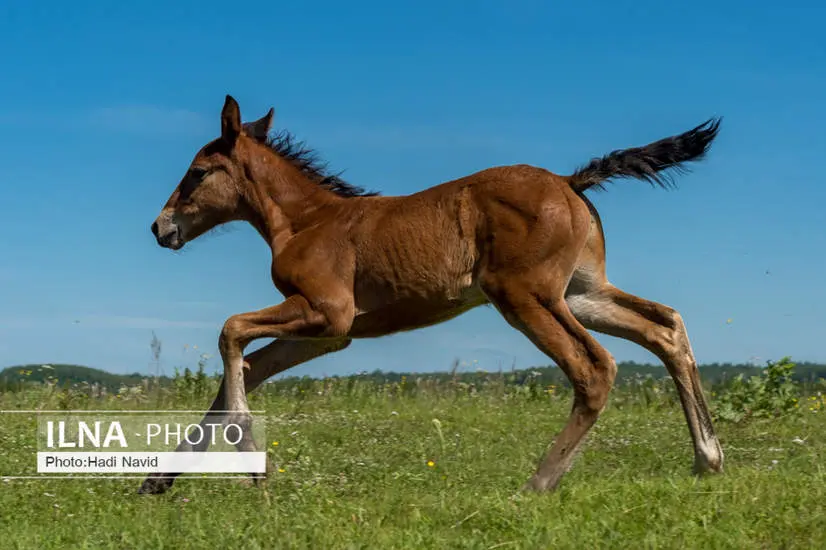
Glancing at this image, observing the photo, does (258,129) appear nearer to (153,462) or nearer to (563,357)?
(153,462)

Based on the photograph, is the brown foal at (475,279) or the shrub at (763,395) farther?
the shrub at (763,395)

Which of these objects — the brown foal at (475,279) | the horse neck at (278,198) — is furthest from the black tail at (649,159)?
the horse neck at (278,198)

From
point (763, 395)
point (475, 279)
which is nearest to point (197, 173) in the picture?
point (475, 279)

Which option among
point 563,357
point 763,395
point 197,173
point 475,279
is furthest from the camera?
point 763,395

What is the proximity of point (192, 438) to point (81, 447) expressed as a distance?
188 centimetres

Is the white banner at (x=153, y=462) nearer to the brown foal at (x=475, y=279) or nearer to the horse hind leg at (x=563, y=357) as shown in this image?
the brown foal at (x=475, y=279)

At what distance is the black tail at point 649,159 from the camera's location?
7.71 m

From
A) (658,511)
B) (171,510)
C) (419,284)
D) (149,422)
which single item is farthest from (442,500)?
(149,422)

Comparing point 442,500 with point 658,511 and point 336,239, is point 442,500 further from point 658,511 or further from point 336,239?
point 336,239

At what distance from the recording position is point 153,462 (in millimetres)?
7902

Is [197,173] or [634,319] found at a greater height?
[197,173]

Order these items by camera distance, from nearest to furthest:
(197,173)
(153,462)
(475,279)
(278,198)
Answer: (475,279)
(153,462)
(278,198)
(197,173)

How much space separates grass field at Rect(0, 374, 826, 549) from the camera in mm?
5230

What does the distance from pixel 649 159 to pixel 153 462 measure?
443 centimetres
